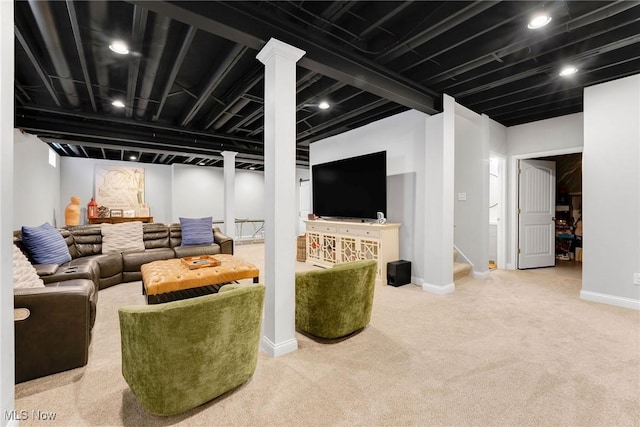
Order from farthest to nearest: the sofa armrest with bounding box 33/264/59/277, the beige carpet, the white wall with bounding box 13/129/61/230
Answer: the white wall with bounding box 13/129/61/230
the sofa armrest with bounding box 33/264/59/277
the beige carpet

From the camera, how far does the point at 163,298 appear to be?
3.44 meters

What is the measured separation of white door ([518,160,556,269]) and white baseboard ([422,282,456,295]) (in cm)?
225

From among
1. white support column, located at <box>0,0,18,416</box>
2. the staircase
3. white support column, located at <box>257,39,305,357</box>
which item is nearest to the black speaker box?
the staircase

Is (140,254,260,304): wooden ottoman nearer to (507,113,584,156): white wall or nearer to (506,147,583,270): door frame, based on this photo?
(506,147,583,270): door frame

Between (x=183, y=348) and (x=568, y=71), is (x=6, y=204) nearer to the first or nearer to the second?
(x=183, y=348)

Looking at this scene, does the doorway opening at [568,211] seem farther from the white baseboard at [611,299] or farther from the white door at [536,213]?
the white baseboard at [611,299]

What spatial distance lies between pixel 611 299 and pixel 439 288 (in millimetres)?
1878

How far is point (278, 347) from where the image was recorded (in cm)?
222

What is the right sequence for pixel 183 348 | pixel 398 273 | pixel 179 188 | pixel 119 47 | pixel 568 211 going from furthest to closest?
pixel 179 188 < pixel 568 211 < pixel 398 273 < pixel 119 47 < pixel 183 348

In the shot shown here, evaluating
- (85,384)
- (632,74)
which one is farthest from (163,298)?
(632,74)

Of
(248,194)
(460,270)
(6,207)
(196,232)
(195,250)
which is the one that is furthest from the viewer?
(248,194)

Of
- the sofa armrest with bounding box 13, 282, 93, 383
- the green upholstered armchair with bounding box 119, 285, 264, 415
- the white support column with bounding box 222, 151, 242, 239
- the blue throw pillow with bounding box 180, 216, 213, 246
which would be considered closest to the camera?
the green upholstered armchair with bounding box 119, 285, 264, 415

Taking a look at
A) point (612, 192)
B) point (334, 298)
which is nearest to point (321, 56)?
point (334, 298)

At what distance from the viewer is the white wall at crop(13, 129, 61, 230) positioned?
14.2ft
